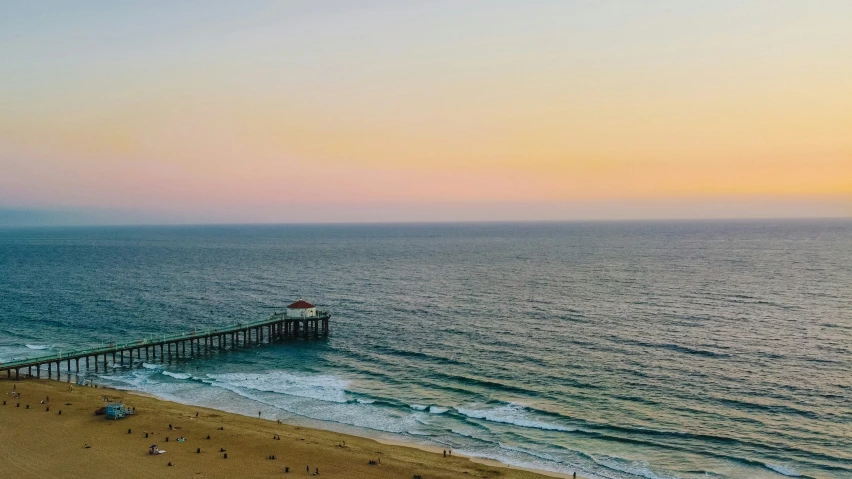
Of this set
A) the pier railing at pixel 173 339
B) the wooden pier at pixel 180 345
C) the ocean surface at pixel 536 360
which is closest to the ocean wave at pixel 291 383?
the ocean surface at pixel 536 360

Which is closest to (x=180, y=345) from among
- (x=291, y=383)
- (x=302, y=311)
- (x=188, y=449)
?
(x=302, y=311)

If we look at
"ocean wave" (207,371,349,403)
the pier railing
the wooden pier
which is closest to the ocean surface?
"ocean wave" (207,371,349,403)

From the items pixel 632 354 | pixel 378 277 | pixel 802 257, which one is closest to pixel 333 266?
pixel 378 277

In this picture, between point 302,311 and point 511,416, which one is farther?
point 302,311

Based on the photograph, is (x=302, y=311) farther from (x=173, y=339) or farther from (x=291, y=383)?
(x=291, y=383)

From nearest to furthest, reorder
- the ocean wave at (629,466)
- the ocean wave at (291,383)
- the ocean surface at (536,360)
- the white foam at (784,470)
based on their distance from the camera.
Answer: the white foam at (784,470), the ocean wave at (629,466), the ocean surface at (536,360), the ocean wave at (291,383)

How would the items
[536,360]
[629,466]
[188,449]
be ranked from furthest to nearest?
[536,360]
[188,449]
[629,466]

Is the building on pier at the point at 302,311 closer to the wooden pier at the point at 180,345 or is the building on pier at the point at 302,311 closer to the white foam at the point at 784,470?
the wooden pier at the point at 180,345
